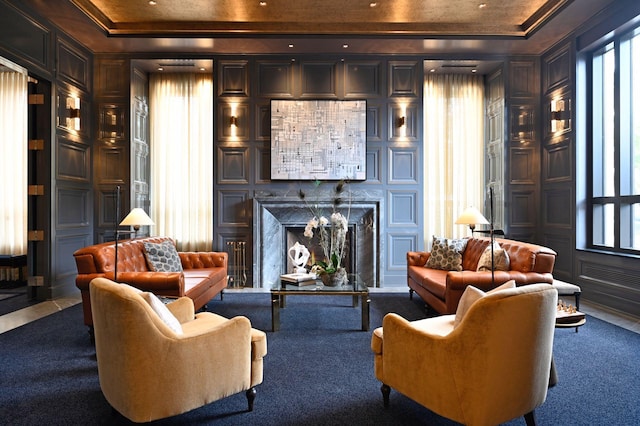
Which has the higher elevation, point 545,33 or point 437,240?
point 545,33

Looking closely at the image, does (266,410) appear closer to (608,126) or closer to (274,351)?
(274,351)

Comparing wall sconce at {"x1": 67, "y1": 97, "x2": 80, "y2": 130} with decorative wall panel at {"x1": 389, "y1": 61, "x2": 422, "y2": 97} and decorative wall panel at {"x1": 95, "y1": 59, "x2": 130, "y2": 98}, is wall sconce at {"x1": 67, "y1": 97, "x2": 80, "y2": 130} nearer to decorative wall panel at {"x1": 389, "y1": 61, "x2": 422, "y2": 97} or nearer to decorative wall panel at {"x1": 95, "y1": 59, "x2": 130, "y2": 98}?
decorative wall panel at {"x1": 95, "y1": 59, "x2": 130, "y2": 98}

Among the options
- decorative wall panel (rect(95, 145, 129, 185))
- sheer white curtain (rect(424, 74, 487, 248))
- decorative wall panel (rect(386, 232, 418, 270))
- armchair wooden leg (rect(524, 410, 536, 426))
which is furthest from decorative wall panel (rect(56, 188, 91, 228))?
armchair wooden leg (rect(524, 410, 536, 426))

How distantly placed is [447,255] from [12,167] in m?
6.42

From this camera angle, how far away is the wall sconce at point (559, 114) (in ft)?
17.0

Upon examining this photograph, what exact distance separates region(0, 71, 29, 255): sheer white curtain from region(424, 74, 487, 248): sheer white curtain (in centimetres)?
624

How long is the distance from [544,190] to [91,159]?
265 inches

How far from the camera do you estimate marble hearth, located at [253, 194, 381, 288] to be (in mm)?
5629

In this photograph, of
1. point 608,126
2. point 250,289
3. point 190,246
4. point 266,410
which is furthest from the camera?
point 190,246

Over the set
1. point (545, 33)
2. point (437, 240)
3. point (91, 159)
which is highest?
point (545, 33)

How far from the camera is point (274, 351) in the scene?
309 centimetres

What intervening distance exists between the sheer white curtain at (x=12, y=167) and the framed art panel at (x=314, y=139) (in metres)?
3.82

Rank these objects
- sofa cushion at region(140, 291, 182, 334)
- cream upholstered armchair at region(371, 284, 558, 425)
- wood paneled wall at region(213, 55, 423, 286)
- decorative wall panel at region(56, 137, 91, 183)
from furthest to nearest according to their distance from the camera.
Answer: wood paneled wall at region(213, 55, 423, 286)
decorative wall panel at region(56, 137, 91, 183)
sofa cushion at region(140, 291, 182, 334)
cream upholstered armchair at region(371, 284, 558, 425)

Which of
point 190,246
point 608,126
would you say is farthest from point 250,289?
point 608,126
